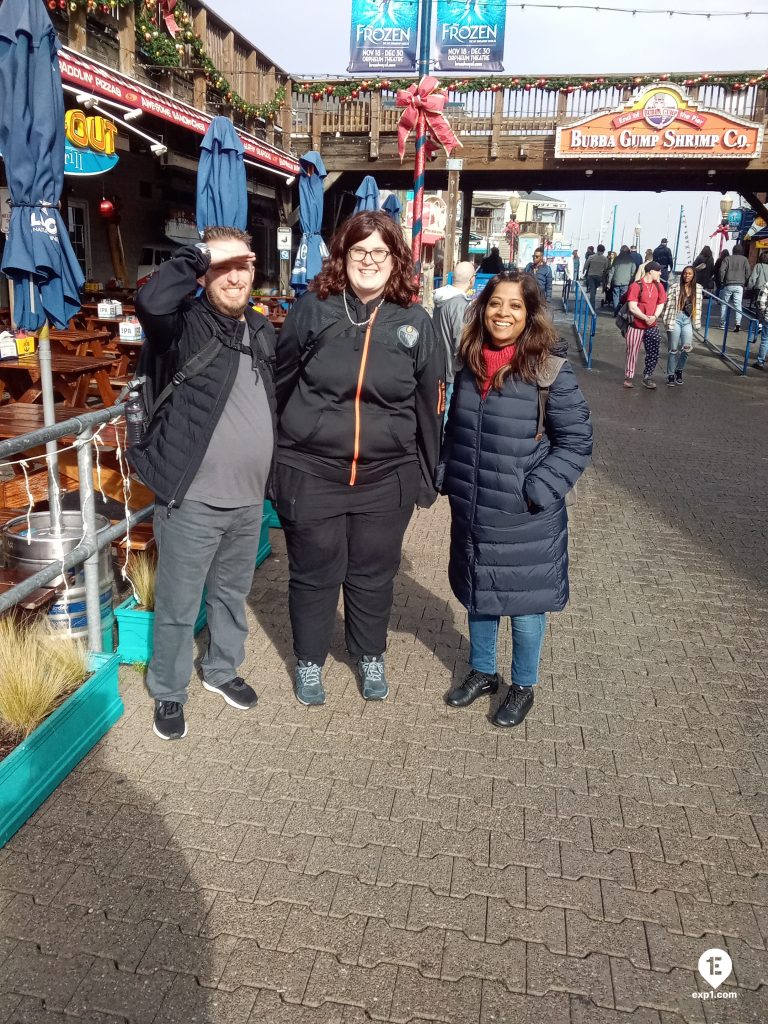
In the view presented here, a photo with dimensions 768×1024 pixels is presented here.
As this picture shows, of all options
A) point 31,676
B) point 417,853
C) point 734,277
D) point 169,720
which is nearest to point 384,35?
point 734,277

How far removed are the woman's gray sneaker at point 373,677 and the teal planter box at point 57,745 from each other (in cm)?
103

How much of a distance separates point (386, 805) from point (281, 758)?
0.48 m

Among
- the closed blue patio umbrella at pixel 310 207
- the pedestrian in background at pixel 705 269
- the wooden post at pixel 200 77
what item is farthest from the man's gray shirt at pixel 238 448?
the pedestrian in background at pixel 705 269

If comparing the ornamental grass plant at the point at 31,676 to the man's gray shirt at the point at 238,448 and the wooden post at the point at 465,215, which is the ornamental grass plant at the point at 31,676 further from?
the wooden post at the point at 465,215

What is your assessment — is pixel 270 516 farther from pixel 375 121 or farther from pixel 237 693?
pixel 375 121

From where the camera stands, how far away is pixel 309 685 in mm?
3572

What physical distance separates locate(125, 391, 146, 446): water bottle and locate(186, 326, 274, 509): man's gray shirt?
0.28m

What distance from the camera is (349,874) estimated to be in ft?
8.44

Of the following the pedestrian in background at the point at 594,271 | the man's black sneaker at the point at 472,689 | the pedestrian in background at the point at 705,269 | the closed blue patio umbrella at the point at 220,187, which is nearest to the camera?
the man's black sneaker at the point at 472,689

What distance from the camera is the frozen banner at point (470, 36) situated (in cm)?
1677

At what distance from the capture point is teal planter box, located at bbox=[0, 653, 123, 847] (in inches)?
Answer: 104

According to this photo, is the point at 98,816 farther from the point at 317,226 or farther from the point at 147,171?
the point at 147,171

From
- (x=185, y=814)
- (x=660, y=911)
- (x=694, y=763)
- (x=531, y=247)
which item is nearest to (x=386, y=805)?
(x=185, y=814)

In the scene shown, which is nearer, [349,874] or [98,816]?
[349,874]
